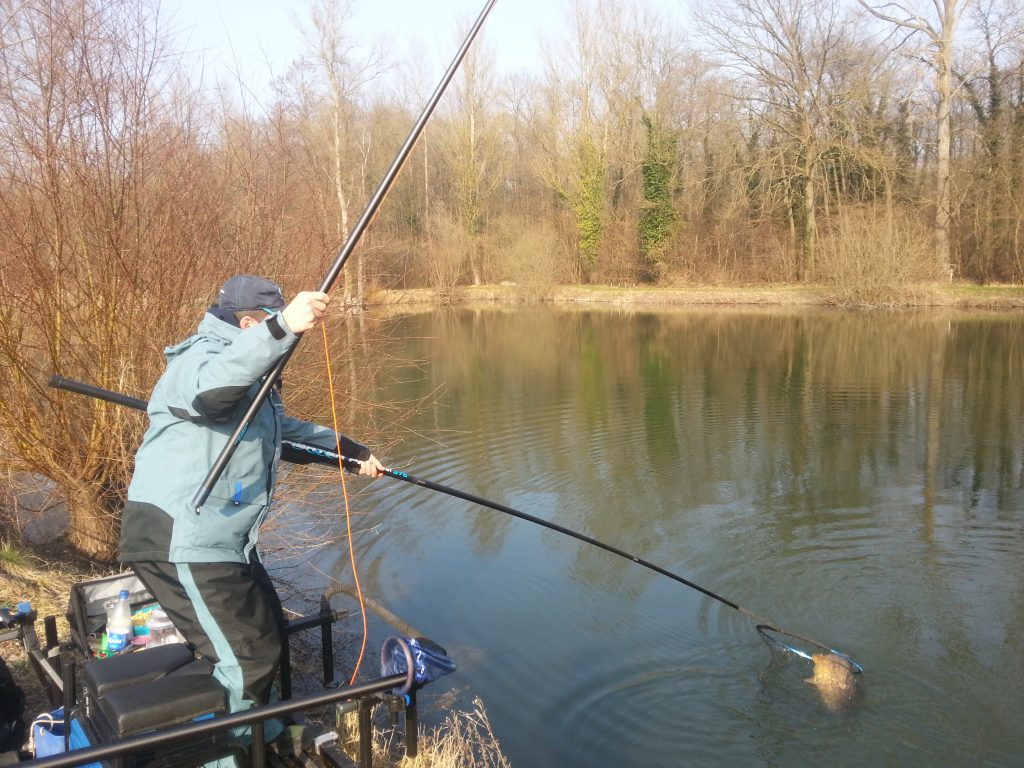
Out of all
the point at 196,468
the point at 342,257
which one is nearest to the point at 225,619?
the point at 196,468

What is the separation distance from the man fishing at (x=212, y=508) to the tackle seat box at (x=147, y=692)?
0.12 meters

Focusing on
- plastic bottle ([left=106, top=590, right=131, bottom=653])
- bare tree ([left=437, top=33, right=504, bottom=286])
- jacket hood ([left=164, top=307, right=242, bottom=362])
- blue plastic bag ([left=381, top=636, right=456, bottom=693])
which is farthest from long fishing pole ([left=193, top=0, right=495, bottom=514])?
bare tree ([left=437, top=33, right=504, bottom=286])

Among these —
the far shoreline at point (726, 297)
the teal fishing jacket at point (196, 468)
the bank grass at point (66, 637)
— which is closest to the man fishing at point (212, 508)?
the teal fishing jacket at point (196, 468)

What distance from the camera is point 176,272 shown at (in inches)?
231

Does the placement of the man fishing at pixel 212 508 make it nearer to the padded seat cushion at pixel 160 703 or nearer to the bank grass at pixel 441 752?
the padded seat cushion at pixel 160 703

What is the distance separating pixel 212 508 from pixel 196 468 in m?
0.14

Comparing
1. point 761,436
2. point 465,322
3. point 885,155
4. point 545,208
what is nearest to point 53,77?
point 761,436

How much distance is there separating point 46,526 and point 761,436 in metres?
8.68

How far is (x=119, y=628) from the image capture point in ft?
12.8

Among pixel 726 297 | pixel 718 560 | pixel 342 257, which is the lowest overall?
pixel 718 560

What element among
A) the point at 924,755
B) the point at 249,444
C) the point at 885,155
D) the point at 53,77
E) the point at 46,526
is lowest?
the point at 924,755

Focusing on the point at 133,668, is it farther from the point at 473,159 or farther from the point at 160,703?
the point at 473,159

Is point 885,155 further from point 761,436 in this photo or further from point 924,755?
point 924,755

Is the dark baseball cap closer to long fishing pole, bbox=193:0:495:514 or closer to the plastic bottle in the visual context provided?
long fishing pole, bbox=193:0:495:514
